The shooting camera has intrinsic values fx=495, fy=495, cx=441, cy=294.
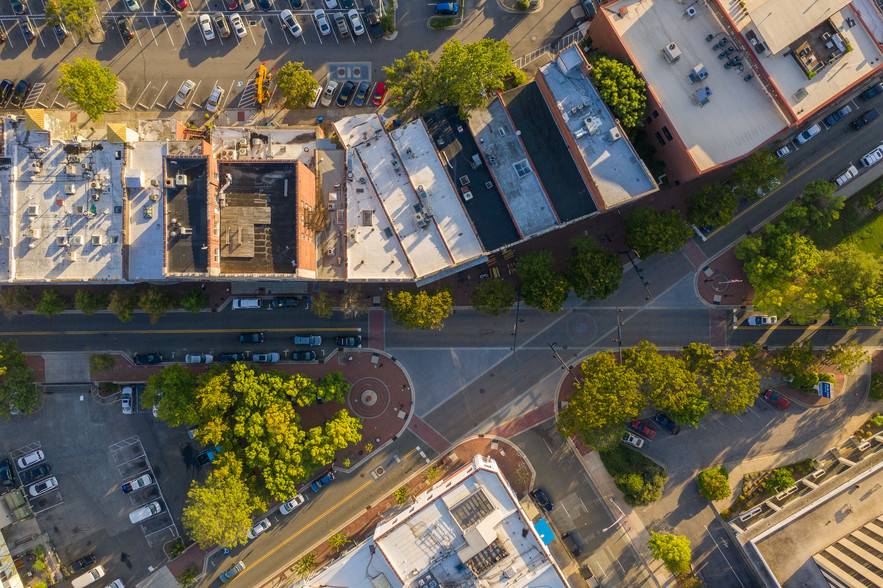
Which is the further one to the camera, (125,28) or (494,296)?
(125,28)

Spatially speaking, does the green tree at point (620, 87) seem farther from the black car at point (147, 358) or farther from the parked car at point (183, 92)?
the black car at point (147, 358)

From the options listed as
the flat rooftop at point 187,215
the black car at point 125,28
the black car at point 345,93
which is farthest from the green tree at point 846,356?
the black car at point 125,28

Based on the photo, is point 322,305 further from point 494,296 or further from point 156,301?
point 494,296

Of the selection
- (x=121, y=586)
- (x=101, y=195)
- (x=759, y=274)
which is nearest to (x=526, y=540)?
(x=759, y=274)

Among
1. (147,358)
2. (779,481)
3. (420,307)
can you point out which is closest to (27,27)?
(147,358)

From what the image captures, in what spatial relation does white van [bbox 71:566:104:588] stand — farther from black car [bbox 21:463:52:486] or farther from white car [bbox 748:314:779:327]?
white car [bbox 748:314:779:327]
